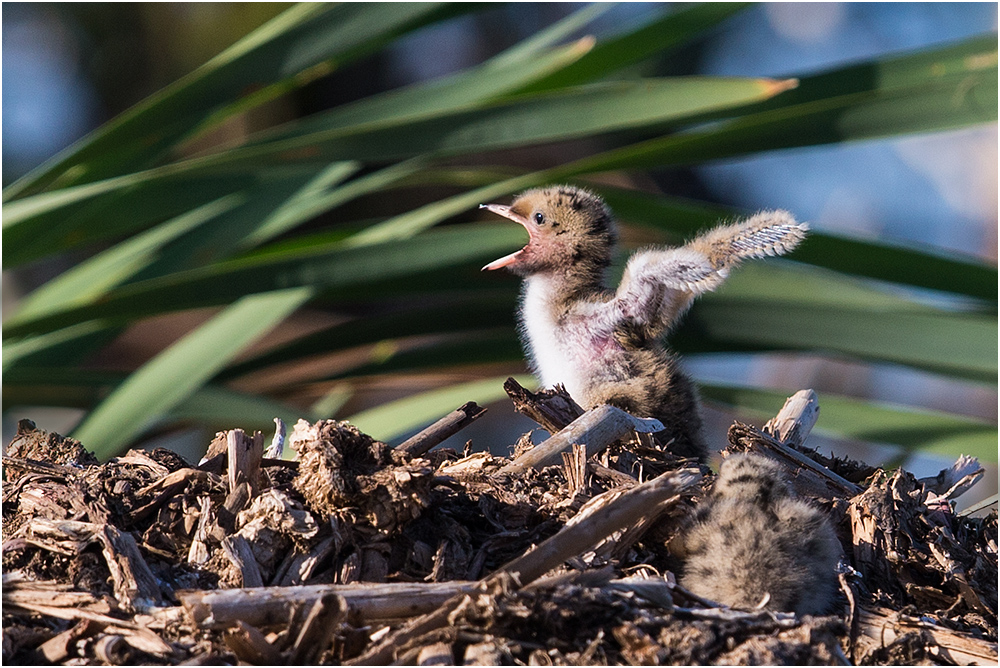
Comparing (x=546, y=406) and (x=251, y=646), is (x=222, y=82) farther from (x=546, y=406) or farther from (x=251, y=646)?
(x=251, y=646)

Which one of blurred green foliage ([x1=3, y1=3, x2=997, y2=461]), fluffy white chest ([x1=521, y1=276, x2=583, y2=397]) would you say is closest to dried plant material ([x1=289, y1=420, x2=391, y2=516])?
fluffy white chest ([x1=521, y1=276, x2=583, y2=397])

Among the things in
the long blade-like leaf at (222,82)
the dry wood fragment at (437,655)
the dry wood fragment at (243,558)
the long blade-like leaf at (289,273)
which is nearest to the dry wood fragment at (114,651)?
the dry wood fragment at (243,558)

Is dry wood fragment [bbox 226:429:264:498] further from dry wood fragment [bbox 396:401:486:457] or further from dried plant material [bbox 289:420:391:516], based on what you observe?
dry wood fragment [bbox 396:401:486:457]

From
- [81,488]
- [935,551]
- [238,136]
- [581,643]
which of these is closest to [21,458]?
[81,488]

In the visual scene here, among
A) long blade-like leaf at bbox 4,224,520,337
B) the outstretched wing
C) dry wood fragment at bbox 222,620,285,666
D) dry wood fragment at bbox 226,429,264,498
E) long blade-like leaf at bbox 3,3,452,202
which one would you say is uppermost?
long blade-like leaf at bbox 3,3,452,202

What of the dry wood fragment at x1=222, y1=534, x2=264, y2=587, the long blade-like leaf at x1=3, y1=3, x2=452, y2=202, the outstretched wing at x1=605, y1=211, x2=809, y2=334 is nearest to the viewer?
the dry wood fragment at x1=222, y1=534, x2=264, y2=587

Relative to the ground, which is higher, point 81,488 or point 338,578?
point 81,488

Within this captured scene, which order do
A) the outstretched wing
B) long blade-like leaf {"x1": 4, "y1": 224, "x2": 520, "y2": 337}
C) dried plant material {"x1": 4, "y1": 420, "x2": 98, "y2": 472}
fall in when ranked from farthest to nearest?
long blade-like leaf {"x1": 4, "y1": 224, "x2": 520, "y2": 337}, the outstretched wing, dried plant material {"x1": 4, "y1": 420, "x2": 98, "y2": 472}

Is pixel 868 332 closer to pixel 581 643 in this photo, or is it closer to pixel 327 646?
pixel 581 643
